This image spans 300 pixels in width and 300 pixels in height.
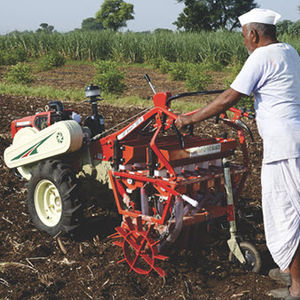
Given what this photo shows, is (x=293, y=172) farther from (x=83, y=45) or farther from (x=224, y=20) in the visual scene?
(x=224, y=20)

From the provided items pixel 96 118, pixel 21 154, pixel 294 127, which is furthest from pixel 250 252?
pixel 21 154

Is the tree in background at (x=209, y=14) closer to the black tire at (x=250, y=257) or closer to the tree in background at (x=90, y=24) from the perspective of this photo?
the black tire at (x=250, y=257)

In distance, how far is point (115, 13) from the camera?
6606cm

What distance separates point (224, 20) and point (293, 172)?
141ft

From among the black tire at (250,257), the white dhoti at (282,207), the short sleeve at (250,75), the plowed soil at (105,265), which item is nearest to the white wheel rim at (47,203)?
the plowed soil at (105,265)

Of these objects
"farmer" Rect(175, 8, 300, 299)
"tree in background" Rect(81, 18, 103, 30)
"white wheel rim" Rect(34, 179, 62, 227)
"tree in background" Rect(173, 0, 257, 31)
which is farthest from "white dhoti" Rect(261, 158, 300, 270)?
"tree in background" Rect(81, 18, 103, 30)

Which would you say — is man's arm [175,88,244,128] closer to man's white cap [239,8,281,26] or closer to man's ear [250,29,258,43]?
man's ear [250,29,258,43]

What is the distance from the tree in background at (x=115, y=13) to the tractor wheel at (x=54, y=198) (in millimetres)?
62626

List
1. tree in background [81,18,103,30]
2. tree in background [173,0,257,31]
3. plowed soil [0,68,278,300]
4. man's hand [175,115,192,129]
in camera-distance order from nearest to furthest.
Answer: man's hand [175,115,192,129] → plowed soil [0,68,278,300] → tree in background [173,0,257,31] → tree in background [81,18,103,30]

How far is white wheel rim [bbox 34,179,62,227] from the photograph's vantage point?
435 centimetres

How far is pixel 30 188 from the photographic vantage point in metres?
4.41

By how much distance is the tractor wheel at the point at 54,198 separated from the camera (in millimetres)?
4027

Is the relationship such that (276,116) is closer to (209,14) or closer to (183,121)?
(183,121)

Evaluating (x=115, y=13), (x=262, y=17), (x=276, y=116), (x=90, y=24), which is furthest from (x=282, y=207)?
(x=90, y=24)
